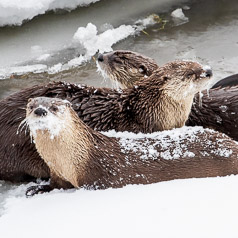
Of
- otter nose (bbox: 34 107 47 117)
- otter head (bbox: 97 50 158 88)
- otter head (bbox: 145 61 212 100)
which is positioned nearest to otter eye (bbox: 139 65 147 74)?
otter head (bbox: 97 50 158 88)

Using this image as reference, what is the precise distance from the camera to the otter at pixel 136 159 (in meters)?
2.71

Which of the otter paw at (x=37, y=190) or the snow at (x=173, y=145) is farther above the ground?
the snow at (x=173, y=145)

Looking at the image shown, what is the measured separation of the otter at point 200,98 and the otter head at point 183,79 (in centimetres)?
26

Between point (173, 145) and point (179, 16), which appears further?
point (179, 16)

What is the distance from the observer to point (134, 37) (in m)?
4.98

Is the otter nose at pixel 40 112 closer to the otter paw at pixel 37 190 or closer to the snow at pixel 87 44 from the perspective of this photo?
the otter paw at pixel 37 190

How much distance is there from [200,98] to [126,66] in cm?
51

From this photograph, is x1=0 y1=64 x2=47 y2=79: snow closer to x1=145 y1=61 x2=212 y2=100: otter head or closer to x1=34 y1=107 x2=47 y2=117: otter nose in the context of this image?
x1=145 y1=61 x2=212 y2=100: otter head

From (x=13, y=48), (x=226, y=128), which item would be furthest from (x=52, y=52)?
(x=226, y=128)

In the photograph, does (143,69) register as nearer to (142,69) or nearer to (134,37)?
(142,69)

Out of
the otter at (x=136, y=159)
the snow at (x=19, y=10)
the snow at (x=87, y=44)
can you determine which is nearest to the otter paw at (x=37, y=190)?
the otter at (x=136, y=159)

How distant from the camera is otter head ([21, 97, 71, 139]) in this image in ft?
7.89

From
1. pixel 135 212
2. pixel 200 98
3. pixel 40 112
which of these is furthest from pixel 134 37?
pixel 135 212

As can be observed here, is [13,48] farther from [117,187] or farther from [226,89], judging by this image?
→ [117,187]
